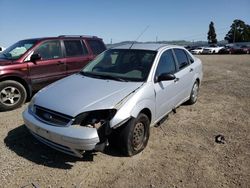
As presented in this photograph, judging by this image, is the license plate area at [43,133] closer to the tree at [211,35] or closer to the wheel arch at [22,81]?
the wheel arch at [22,81]

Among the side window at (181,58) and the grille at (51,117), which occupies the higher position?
the side window at (181,58)

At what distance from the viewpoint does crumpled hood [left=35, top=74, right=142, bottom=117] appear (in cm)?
344

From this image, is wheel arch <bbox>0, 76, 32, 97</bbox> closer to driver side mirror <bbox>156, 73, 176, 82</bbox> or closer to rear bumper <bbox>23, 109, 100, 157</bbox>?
rear bumper <bbox>23, 109, 100, 157</bbox>

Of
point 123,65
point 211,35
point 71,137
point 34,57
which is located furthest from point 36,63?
point 211,35

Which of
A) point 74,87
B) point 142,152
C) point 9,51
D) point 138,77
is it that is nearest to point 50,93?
point 74,87

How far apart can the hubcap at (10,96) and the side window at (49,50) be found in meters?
→ 1.17

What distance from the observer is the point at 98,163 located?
12.0 feet

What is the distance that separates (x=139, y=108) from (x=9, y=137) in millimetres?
2458

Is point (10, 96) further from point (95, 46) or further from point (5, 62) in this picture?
point (95, 46)

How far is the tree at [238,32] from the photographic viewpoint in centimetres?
7775

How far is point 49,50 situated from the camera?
6.90 metres

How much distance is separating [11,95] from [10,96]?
33mm

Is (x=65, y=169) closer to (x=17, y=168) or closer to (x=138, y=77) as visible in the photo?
(x=17, y=168)

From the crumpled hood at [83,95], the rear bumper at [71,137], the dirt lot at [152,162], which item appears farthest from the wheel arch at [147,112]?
the rear bumper at [71,137]
